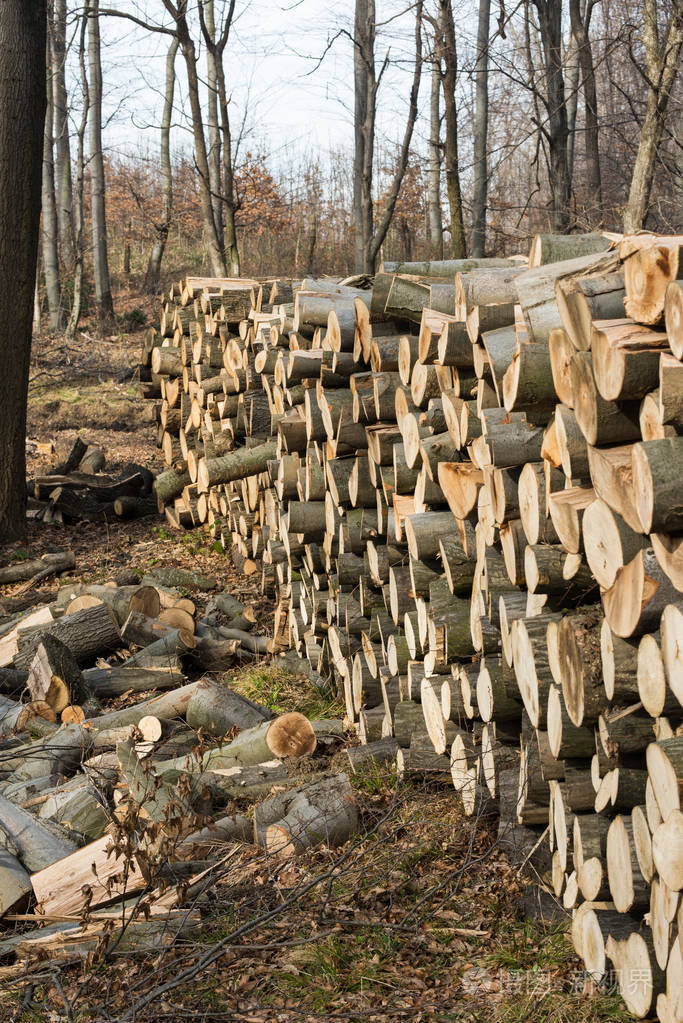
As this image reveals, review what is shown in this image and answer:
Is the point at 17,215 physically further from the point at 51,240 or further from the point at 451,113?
the point at 51,240

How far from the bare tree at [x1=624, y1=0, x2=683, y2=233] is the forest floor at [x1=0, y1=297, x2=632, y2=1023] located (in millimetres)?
6610

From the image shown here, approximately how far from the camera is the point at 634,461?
223 cm

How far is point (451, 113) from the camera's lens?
9.48 m

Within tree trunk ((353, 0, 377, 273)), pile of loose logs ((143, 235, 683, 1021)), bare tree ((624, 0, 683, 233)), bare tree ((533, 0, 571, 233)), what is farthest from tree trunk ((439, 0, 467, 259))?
tree trunk ((353, 0, 377, 273))

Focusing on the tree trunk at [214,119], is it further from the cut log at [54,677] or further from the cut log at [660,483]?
the cut log at [660,483]

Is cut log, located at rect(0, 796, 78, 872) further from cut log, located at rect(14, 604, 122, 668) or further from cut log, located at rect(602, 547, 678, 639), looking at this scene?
cut log, located at rect(602, 547, 678, 639)

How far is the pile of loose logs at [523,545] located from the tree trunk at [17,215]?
12.1 ft

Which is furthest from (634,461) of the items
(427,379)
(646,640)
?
(427,379)

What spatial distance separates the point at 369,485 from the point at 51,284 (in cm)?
1642

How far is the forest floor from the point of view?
8.55 ft

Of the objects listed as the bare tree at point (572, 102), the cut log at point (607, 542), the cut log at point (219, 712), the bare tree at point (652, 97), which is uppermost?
the bare tree at point (572, 102)

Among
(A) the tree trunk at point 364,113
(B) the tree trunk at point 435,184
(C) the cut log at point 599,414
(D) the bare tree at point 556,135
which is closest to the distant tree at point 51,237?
(A) the tree trunk at point 364,113

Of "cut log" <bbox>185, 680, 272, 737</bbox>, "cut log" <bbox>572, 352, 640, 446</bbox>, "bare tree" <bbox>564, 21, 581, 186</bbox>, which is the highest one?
"bare tree" <bbox>564, 21, 581, 186</bbox>

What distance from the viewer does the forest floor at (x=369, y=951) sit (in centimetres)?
261
